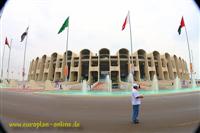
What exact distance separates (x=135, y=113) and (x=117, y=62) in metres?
35.4

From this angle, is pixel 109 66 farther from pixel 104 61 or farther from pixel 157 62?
pixel 157 62

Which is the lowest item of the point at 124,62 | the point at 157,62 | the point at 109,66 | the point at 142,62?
the point at 109,66

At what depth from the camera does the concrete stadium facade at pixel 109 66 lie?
4028 centimetres

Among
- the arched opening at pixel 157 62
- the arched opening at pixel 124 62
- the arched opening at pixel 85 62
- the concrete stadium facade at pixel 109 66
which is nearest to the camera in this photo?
the concrete stadium facade at pixel 109 66

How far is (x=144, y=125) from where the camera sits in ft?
16.7

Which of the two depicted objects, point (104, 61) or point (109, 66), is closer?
point (109, 66)

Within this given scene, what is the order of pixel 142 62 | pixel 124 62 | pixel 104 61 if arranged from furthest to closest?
pixel 142 62 < pixel 104 61 < pixel 124 62

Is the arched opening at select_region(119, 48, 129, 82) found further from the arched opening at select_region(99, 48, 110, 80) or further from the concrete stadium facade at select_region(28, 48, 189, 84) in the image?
the arched opening at select_region(99, 48, 110, 80)

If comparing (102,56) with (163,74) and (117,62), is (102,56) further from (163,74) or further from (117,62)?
(163,74)

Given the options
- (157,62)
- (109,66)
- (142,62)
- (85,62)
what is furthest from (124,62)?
(157,62)

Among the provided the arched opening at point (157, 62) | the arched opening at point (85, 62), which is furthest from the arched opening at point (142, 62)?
the arched opening at point (85, 62)

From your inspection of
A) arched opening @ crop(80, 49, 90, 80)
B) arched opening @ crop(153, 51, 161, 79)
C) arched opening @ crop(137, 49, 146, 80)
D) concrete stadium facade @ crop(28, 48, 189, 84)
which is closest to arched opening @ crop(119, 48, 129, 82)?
concrete stadium facade @ crop(28, 48, 189, 84)

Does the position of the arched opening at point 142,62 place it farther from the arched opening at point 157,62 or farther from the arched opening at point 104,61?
the arched opening at point 104,61

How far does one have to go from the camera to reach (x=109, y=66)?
4038 centimetres
